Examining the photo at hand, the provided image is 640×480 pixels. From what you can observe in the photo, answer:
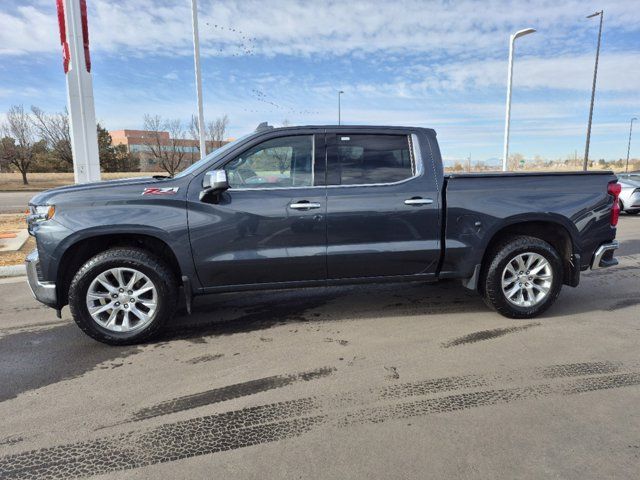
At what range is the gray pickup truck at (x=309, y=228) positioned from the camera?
153 inches

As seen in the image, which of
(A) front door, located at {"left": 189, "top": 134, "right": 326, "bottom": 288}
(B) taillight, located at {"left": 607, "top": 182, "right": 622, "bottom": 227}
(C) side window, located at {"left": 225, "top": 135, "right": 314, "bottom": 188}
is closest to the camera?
(A) front door, located at {"left": 189, "top": 134, "right": 326, "bottom": 288}

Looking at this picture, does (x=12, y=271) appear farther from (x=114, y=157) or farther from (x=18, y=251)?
(x=114, y=157)

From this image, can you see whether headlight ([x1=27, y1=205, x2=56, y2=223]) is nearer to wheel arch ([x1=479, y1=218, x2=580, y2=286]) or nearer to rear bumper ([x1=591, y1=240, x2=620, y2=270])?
wheel arch ([x1=479, y1=218, x2=580, y2=286])

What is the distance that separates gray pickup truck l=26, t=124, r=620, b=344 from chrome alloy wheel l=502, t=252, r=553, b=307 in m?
0.01

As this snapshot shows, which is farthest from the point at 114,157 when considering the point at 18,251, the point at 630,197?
the point at 630,197

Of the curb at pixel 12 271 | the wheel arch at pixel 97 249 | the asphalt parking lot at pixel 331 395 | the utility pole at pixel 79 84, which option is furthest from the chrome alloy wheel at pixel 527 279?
the utility pole at pixel 79 84

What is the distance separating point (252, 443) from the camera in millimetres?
2604

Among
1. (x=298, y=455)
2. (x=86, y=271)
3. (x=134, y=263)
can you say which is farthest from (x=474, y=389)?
(x=86, y=271)

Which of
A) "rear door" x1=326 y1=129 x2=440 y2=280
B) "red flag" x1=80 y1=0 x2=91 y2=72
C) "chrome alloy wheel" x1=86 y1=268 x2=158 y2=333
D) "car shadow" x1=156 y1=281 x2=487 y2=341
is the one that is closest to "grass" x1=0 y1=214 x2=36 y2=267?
"red flag" x1=80 y1=0 x2=91 y2=72

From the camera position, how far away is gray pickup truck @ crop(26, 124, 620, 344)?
389 cm

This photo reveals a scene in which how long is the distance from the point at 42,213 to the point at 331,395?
2905 millimetres

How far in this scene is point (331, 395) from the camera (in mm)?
3131

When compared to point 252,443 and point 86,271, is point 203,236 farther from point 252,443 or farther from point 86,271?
point 252,443

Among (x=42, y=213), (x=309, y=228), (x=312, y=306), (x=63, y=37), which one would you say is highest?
(x=63, y=37)
